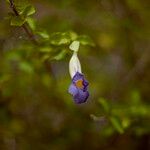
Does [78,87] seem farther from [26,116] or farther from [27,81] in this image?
[26,116]

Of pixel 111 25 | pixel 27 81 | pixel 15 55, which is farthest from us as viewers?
pixel 111 25

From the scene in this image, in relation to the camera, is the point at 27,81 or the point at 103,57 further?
the point at 103,57

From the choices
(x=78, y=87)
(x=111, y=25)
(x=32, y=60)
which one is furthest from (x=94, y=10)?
(x=78, y=87)

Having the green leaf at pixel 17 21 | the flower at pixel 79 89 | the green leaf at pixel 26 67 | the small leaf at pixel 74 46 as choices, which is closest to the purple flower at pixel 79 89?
the flower at pixel 79 89

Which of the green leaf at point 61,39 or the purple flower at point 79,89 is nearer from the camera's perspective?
the purple flower at point 79,89

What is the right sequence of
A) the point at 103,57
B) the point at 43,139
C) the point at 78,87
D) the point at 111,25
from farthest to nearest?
the point at 103,57 → the point at 111,25 → the point at 43,139 → the point at 78,87

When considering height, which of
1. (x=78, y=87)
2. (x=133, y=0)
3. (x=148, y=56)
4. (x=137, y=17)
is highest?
(x=78, y=87)

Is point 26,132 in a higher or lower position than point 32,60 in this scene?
lower

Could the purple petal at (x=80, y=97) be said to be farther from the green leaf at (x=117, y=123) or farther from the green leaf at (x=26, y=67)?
the green leaf at (x=26, y=67)
